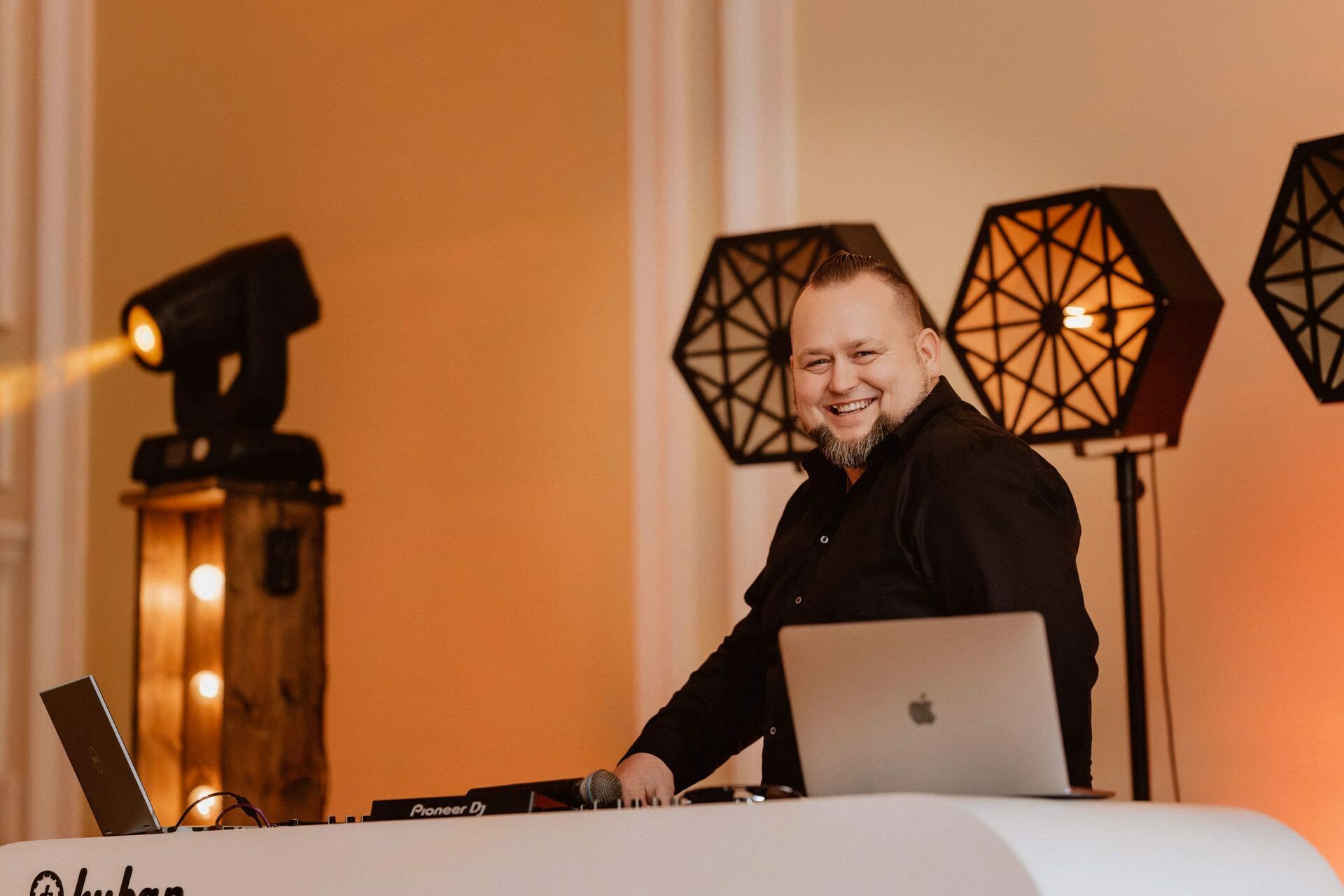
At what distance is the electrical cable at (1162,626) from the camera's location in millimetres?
2750

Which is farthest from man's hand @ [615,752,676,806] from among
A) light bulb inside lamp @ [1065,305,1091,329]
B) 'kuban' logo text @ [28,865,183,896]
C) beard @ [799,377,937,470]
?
light bulb inside lamp @ [1065,305,1091,329]

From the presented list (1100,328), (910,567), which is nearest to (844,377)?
(910,567)

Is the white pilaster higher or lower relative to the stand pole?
higher

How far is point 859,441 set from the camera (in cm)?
195

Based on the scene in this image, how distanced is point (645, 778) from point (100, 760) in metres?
0.64

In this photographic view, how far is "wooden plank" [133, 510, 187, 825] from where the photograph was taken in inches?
134

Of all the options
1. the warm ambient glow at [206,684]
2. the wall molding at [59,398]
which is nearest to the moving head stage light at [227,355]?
the warm ambient glow at [206,684]

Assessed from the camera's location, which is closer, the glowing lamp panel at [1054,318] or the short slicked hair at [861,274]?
the short slicked hair at [861,274]

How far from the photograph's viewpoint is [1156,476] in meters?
2.84

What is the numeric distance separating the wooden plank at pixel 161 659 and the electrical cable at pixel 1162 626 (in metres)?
1.99

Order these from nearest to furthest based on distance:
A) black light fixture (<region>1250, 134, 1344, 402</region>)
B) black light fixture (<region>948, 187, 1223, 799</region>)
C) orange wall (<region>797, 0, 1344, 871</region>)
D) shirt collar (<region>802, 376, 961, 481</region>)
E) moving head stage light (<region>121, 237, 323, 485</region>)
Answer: shirt collar (<region>802, 376, 961, 481</region>) < black light fixture (<region>1250, 134, 1344, 402</region>) < black light fixture (<region>948, 187, 1223, 799</region>) < orange wall (<region>797, 0, 1344, 871</region>) < moving head stage light (<region>121, 237, 323, 485</region>)

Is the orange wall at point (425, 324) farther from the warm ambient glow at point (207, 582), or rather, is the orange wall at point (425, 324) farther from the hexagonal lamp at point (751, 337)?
the hexagonal lamp at point (751, 337)

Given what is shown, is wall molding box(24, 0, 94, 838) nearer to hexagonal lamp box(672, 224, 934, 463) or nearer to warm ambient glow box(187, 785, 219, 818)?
warm ambient glow box(187, 785, 219, 818)

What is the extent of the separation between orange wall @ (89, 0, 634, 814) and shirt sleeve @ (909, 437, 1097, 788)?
1.77m
